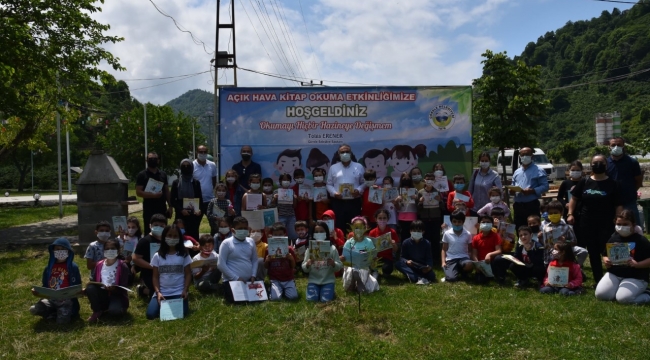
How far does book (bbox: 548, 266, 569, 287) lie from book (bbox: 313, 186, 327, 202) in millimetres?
3981

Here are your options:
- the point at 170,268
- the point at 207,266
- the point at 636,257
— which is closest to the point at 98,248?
the point at 170,268

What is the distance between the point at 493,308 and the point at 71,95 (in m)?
14.7

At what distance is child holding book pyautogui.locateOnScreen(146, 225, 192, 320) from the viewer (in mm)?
7379

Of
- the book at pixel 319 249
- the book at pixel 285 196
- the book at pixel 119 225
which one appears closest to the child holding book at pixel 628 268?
the book at pixel 319 249

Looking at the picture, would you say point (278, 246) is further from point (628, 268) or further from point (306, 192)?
point (628, 268)

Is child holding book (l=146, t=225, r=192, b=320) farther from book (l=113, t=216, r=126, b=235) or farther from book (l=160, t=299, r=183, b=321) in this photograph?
book (l=113, t=216, r=126, b=235)

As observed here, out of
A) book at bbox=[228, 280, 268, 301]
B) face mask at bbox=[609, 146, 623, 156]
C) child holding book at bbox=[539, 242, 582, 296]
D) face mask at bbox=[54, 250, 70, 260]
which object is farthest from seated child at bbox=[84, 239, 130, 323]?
face mask at bbox=[609, 146, 623, 156]

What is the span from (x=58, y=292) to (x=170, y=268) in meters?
1.36

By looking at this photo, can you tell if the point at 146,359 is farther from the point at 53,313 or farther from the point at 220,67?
the point at 220,67

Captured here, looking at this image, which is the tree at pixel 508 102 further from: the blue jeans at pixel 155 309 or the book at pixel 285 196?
the blue jeans at pixel 155 309

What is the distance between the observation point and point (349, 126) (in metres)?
11.4

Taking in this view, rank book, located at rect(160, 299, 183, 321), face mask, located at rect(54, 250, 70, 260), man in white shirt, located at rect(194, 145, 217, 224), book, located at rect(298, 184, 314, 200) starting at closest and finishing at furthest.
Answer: book, located at rect(160, 299, 183, 321) < face mask, located at rect(54, 250, 70, 260) < book, located at rect(298, 184, 314, 200) < man in white shirt, located at rect(194, 145, 217, 224)

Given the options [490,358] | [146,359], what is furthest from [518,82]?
[146,359]

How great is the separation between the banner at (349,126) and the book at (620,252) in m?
4.29
